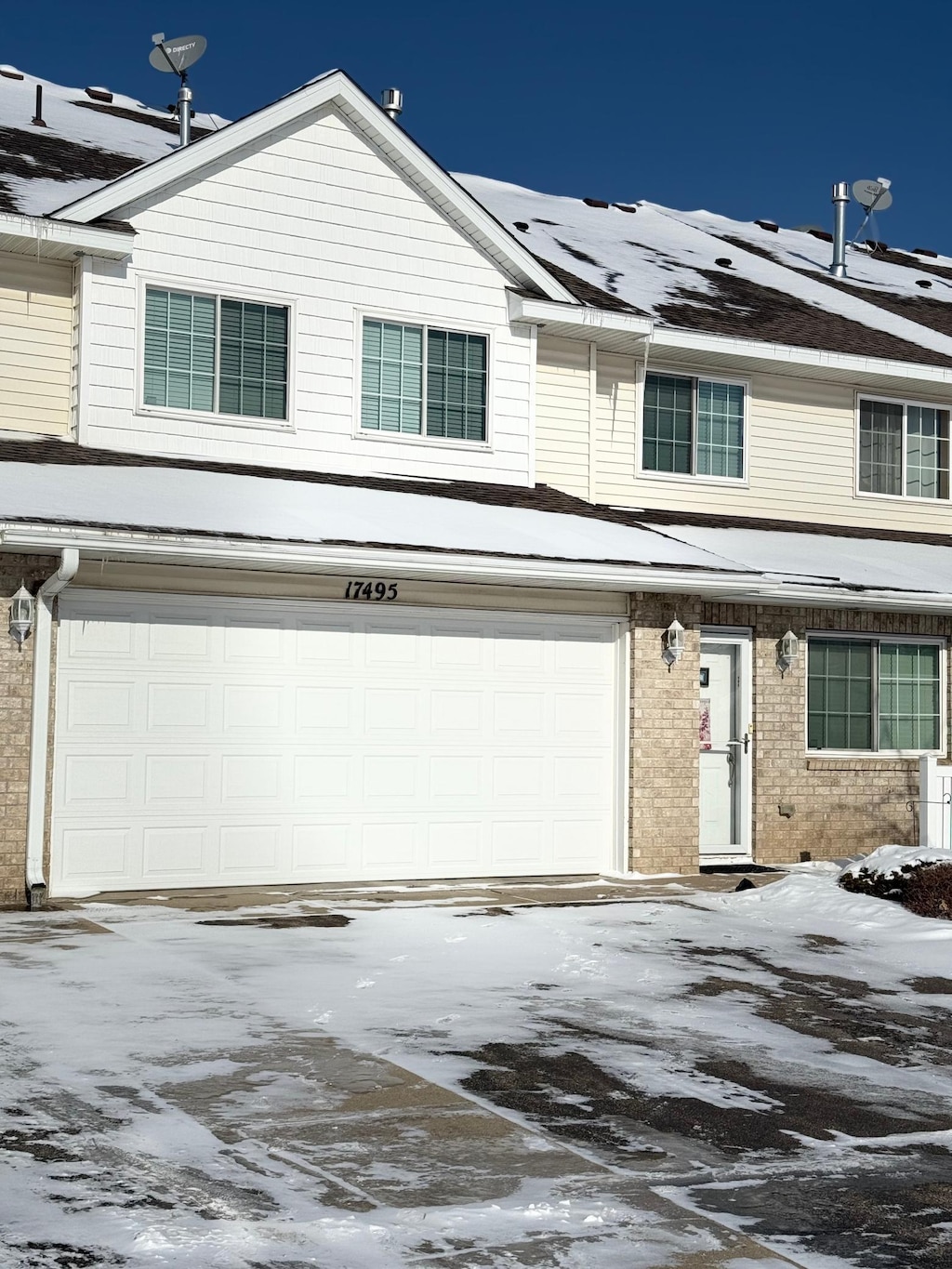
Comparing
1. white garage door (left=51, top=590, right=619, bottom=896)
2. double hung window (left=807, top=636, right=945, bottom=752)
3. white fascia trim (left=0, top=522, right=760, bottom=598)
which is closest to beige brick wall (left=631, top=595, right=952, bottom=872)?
double hung window (left=807, top=636, right=945, bottom=752)

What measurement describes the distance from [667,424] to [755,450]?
131 cm

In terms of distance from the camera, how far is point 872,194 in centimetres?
2683

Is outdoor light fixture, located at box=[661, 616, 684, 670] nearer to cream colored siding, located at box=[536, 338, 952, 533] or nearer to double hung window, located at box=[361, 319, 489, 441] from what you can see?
cream colored siding, located at box=[536, 338, 952, 533]

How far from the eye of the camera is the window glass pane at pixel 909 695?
17203 millimetres

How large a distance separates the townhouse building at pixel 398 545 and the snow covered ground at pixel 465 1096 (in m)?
2.40

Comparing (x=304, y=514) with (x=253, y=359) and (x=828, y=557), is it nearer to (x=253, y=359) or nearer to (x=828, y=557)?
(x=253, y=359)

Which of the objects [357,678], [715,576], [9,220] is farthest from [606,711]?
[9,220]

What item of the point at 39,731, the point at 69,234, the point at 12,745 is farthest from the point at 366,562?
the point at 69,234

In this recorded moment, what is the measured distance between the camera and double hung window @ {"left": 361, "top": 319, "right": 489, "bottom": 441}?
1575cm

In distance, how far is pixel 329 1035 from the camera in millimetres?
7594

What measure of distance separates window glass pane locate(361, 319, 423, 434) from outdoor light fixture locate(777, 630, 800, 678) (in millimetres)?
4420

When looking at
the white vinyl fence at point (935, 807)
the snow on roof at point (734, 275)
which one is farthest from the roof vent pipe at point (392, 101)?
the white vinyl fence at point (935, 807)

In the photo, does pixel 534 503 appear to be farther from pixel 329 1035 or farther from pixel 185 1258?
pixel 185 1258

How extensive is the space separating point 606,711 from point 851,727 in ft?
11.5
